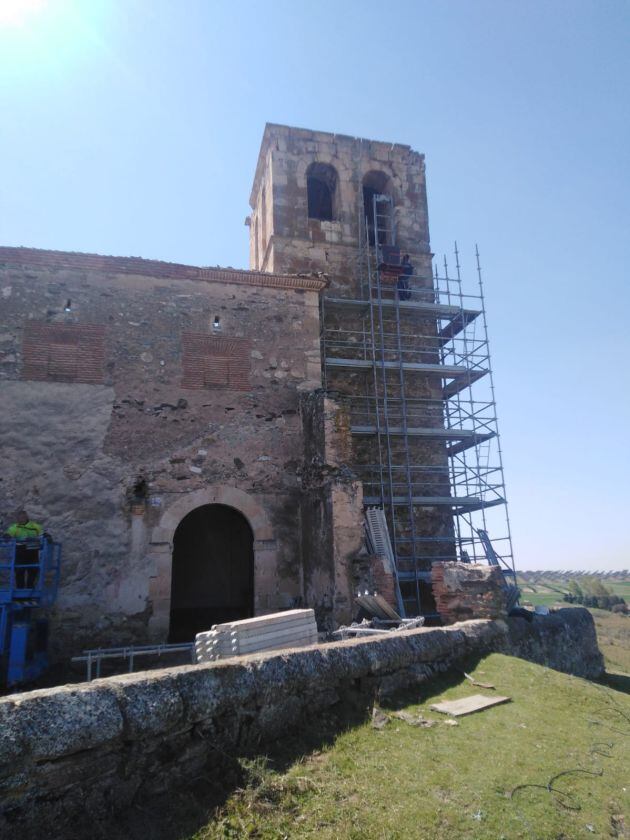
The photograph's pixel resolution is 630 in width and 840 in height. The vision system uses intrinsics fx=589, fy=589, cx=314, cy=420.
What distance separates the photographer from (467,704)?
497 cm

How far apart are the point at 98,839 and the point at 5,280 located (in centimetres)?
959

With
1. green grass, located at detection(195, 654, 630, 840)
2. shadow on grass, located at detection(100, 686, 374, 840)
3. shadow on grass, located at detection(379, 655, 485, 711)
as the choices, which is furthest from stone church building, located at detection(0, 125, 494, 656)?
shadow on grass, located at detection(100, 686, 374, 840)

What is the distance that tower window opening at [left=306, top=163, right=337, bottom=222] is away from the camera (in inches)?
665

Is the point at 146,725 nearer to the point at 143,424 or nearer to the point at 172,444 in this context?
the point at 172,444

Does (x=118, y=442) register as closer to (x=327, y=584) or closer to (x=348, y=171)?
(x=327, y=584)

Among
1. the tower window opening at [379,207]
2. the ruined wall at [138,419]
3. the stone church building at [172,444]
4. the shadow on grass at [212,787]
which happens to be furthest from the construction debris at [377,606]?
the tower window opening at [379,207]

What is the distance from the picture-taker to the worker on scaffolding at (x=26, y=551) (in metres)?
8.34

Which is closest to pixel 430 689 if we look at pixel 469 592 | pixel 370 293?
pixel 469 592

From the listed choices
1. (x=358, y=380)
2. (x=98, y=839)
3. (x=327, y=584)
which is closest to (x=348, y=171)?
(x=358, y=380)

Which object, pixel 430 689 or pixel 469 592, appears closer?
pixel 430 689

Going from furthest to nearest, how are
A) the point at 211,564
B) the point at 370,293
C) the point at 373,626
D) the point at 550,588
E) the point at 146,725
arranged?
the point at 550,588, the point at 370,293, the point at 211,564, the point at 373,626, the point at 146,725

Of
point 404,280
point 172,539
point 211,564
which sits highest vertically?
point 404,280

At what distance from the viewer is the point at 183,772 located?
3.00 metres

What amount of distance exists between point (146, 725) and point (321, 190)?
1705 centimetres
